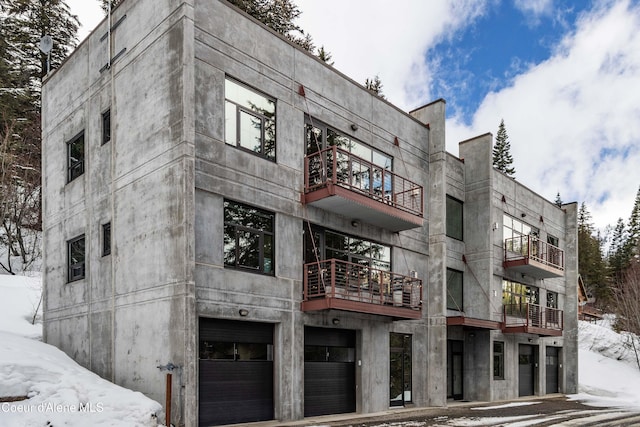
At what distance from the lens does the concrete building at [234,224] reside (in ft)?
42.0

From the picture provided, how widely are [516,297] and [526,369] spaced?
377 cm

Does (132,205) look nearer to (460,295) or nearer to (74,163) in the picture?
(74,163)

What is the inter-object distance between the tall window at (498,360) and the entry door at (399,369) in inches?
275

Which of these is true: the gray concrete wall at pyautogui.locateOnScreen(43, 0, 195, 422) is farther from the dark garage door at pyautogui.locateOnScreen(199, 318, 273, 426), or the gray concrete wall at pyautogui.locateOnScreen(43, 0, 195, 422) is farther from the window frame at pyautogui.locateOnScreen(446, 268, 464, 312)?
the window frame at pyautogui.locateOnScreen(446, 268, 464, 312)

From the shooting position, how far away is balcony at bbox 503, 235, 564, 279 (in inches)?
1009

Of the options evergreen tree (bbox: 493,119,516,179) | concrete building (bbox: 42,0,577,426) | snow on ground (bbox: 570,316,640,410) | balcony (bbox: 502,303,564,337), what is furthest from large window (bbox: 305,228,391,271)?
evergreen tree (bbox: 493,119,516,179)

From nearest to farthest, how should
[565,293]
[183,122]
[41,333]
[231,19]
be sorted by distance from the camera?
1. [183,122]
2. [231,19]
3. [41,333]
4. [565,293]

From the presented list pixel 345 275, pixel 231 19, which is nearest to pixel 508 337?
pixel 345 275

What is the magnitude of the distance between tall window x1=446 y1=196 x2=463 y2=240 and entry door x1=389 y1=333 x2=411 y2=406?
6.43m

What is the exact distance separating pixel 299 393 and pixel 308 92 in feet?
28.7

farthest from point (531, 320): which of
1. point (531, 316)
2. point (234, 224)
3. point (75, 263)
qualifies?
point (75, 263)

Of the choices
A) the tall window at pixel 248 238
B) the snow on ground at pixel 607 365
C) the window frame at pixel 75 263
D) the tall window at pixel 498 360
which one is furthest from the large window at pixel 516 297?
the window frame at pixel 75 263

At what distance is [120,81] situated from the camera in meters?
15.0

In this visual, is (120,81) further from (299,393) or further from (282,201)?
(299,393)
